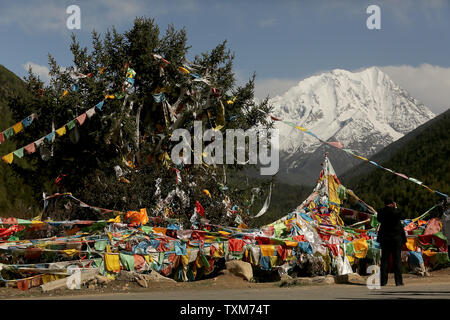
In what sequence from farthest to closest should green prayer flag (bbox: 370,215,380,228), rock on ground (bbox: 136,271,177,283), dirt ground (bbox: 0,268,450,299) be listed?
green prayer flag (bbox: 370,215,380,228) < rock on ground (bbox: 136,271,177,283) < dirt ground (bbox: 0,268,450,299)

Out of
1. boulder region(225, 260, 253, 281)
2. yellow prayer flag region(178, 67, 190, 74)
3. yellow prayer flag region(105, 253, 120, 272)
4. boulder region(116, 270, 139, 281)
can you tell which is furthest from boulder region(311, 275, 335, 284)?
yellow prayer flag region(178, 67, 190, 74)

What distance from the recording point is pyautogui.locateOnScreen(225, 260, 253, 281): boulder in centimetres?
1678

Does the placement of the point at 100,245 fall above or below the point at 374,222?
below

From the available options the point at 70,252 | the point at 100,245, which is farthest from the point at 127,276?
the point at 70,252

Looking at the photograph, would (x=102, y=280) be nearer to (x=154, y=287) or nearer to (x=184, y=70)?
(x=154, y=287)

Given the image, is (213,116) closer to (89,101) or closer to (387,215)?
(89,101)

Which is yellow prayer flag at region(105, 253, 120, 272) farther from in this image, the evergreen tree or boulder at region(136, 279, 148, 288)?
the evergreen tree

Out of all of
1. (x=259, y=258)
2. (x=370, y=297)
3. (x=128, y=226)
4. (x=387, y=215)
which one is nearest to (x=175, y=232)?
(x=128, y=226)

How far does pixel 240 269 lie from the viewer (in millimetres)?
16828

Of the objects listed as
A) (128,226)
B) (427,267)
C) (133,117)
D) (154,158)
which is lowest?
(427,267)

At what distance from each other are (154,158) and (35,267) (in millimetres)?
11175

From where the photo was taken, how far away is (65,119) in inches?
1105

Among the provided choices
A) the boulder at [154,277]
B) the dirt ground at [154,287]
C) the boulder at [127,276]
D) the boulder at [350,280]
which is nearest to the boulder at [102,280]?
the dirt ground at [154,287]

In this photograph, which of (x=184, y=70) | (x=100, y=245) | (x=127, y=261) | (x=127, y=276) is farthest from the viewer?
(x=184, y=70)
